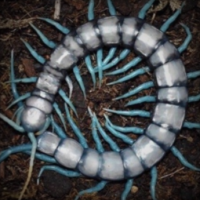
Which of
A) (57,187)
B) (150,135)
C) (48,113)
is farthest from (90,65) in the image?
(57,187)

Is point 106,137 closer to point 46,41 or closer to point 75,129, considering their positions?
point 75,129

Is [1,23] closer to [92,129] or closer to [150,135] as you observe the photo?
[92,129]

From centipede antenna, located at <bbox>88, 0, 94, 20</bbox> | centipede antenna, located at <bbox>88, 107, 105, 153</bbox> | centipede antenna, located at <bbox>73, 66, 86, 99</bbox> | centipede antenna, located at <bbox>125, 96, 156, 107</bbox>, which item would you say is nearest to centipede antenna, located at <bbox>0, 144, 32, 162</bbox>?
centipede antenna, located at <bbox>88, 107, 105, 153</bbox>

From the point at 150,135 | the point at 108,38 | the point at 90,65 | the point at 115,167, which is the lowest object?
the point at 115,167

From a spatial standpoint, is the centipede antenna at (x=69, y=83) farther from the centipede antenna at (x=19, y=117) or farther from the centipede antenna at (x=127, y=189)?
the centipede antenna at (x=127, y=189)

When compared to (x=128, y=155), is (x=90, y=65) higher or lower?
higher
